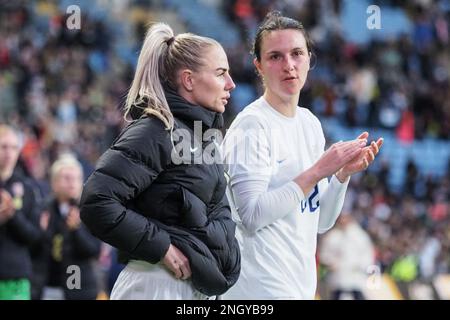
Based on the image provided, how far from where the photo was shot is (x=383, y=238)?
1545 cm

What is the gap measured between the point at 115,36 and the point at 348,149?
48.5 feet

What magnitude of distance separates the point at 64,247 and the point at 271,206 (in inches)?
134

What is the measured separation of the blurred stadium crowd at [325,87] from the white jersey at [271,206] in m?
8.06

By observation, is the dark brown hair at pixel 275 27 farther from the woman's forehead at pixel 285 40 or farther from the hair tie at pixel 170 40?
the hair tie at pixel 170 40

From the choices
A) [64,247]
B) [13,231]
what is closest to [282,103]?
[13,231]

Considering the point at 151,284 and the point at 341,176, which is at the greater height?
the point at 341,176

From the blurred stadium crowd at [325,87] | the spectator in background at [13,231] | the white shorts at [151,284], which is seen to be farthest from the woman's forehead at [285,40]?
the blurred stadium crowd at [325,87]

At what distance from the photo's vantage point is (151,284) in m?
4.14

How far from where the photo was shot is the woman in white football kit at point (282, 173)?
15.1 feet

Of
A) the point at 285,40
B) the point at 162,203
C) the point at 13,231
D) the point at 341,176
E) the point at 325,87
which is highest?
the point at 325,87

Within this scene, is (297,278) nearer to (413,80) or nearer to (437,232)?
(437,232)

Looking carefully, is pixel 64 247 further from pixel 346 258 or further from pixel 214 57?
pixel 346 258

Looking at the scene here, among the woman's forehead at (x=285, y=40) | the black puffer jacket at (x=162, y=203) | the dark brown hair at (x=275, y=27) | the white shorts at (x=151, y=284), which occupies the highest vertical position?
the dark brown hair at (x=275, y=27)

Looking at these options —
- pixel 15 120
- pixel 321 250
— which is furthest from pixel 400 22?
pixel 321 250
